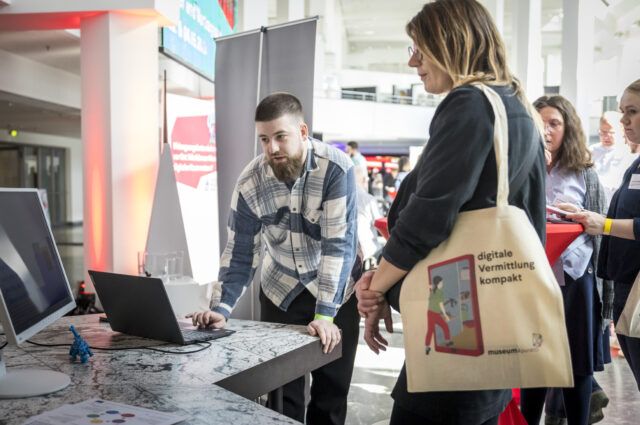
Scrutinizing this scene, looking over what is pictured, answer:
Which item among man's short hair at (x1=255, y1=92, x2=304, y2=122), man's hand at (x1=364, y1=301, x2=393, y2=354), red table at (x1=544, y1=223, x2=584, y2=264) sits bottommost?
man's hand at (x1=364, y1=301, x2=393, y2=354)

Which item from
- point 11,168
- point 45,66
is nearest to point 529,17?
point 45,66

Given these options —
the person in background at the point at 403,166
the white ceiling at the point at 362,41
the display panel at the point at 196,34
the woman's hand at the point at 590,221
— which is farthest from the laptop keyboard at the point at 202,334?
the person in background at the point at 403,166

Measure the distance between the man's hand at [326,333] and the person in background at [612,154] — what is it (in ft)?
12.3

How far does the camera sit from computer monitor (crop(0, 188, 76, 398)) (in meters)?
1.28

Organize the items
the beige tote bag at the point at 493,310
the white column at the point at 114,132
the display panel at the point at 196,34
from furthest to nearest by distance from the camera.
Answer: the display panel at the point at 196,34 < the white column at the point at 114,132 < the beige tote bag at the point at 493,310

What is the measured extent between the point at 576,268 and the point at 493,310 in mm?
1574

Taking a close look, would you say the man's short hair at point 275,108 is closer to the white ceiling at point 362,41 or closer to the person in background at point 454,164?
the person in background at point 454,164

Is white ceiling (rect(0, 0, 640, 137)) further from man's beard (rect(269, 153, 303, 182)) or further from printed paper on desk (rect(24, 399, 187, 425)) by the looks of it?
printed paper on desk (rect(24, 399, 187, 425))

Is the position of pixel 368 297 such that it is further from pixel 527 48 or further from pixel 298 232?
pixel 527 48

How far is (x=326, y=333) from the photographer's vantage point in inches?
72.1

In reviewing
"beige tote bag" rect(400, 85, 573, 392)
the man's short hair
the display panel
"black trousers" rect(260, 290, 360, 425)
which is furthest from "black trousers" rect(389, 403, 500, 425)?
the display panel

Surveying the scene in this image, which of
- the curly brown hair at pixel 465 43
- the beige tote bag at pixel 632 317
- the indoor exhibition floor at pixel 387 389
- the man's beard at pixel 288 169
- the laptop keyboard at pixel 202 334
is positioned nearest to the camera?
the curly brown hair at pixel 465 43

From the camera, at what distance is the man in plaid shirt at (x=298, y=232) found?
2094 millimetres

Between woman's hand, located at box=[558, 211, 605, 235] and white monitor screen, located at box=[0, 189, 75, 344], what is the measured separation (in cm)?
161
